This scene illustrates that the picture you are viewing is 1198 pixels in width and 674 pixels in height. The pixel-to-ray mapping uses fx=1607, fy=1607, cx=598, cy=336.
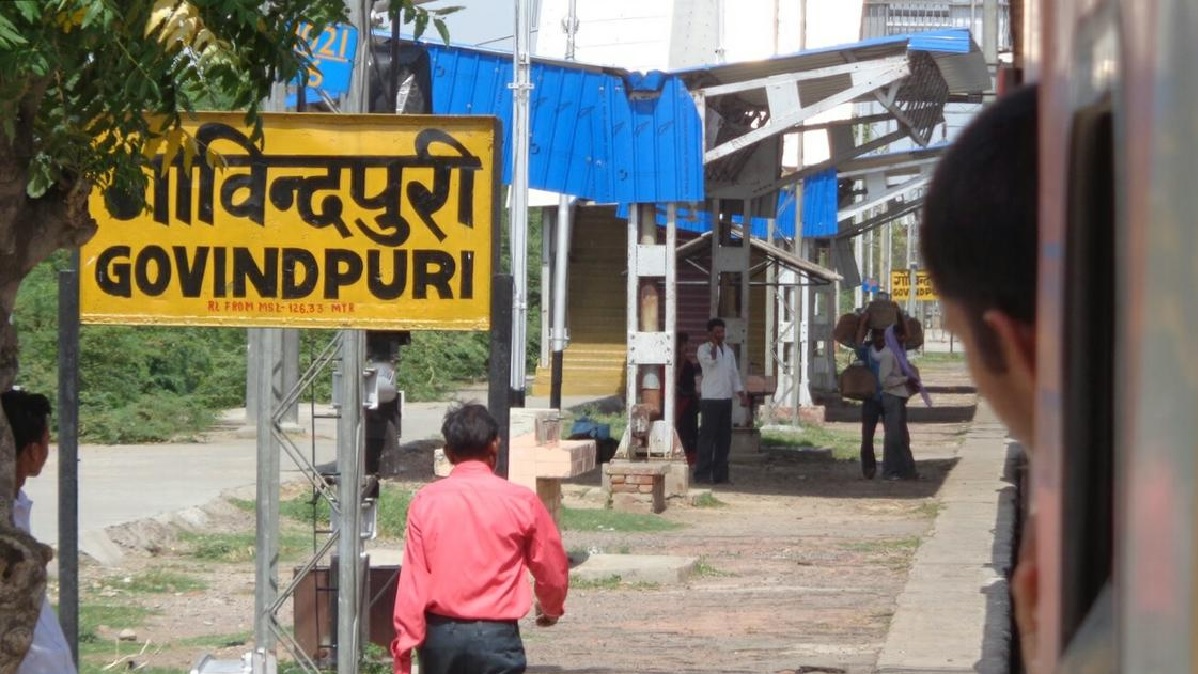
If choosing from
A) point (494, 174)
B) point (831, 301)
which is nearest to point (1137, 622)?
point (494, 174)

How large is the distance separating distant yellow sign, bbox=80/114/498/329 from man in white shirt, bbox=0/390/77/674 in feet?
7.99

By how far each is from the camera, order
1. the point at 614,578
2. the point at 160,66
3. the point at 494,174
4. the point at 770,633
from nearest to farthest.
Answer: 1. the point at 160,66
2. the point at 494,174
3. the point at 770,633
4. the point at 614,578

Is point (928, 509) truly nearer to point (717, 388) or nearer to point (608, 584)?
point (717, 388)

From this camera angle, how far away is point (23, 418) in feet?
14.0

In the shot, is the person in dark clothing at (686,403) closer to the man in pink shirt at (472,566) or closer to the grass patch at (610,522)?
the grass patch at (610,522)

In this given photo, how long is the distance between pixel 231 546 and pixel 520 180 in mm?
6708

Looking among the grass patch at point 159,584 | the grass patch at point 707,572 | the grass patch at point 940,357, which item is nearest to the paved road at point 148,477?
the grass patch at point 159,584

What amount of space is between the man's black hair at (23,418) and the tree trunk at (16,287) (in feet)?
0.88

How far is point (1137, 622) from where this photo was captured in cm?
78

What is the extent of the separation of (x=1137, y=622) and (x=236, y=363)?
2650cm

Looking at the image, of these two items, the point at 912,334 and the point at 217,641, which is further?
the point at 912,334

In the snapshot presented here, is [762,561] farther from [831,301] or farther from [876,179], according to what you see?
[831,301]

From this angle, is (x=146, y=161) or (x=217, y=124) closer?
(x=146, y=161)

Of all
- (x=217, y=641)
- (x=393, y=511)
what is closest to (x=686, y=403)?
Answer: (x=393, y=511)
